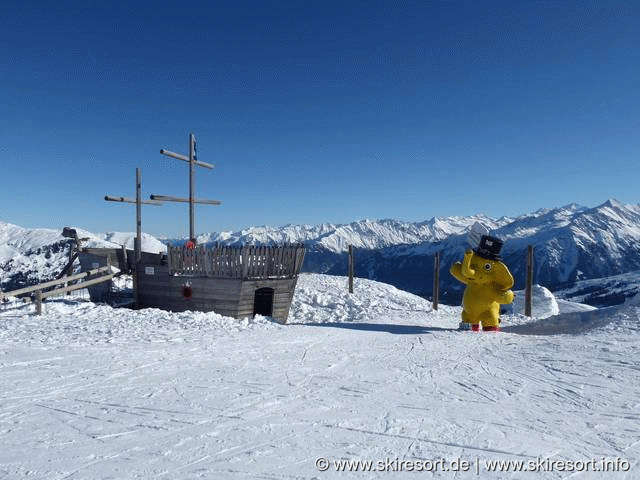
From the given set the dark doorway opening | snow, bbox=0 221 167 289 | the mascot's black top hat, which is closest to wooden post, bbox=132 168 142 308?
the dark doorway opening

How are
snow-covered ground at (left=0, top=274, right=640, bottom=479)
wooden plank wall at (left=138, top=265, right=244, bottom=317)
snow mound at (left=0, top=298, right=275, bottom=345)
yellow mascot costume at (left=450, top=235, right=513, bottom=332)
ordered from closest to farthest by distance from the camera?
snow-covered ground at (left=0, top=274, right=640, bottom=479) → snow mound at (left=0, top=298, right=275, bottom=345) → yellow mascot costume at (left=450, top=235, right=513, bottom=332) → wooden plank wall at (left=138, top=265, right=244, bottom=317)

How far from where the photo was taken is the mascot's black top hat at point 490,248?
35.4 ft

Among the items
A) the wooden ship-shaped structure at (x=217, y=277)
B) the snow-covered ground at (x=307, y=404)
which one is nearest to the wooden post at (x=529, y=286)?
the snow-covered ground at (x=307, y=404)

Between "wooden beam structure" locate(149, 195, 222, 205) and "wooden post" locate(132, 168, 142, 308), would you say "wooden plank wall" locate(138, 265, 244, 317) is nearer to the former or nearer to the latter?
"wooden post" locate(132, 168, 142, 308)

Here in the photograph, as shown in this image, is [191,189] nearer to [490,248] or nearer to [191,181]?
[191,181]

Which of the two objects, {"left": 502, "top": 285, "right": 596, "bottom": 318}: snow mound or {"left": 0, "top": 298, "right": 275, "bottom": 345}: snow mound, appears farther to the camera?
{"left": 502, "top": 285, "right": 596, "bottom": 318}: snow mound

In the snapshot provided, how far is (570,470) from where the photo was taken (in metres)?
3.28

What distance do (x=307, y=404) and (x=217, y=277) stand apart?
920cm

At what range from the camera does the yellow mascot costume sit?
34.7 feet

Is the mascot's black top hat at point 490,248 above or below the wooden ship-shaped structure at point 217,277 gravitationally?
above

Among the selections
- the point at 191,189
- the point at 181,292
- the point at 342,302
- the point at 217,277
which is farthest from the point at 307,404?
the point at 342,302

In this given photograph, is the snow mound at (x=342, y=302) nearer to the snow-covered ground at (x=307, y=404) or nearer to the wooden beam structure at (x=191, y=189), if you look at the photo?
the wooden beam structure at (x=191, y=189)

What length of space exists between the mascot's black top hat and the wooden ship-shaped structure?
637 centimetres

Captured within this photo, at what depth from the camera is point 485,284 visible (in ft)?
35.3
